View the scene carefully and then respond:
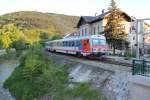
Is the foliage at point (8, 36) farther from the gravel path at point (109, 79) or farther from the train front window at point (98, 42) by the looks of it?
the gravel path at point (109, 79)

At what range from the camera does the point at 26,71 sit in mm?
33531

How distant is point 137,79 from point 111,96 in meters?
2.86

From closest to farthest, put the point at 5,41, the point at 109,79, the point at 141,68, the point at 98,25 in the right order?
the point at 141,68
the point at 109,79
the point at 98,25
the point at 5,41

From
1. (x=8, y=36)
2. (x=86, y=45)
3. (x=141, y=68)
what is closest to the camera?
(x=141, y=68)

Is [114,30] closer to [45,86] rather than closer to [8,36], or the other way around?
[45,86]

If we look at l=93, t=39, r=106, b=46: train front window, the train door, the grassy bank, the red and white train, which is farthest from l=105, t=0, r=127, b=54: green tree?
the grassy bank

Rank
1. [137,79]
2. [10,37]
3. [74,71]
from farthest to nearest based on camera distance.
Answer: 1. [10,37]
2. [74,71]
3. [137,79]

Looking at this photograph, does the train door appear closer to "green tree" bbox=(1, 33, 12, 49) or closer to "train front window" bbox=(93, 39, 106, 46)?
"train front window" bbox=(93, 39, 106, 46)

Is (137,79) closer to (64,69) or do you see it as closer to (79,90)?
Result: (79,90)

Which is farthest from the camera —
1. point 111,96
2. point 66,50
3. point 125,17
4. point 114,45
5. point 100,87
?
point 125,17

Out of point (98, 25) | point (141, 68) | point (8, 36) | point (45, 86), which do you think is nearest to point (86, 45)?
point (45, 86)

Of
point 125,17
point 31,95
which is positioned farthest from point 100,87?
point 125,17

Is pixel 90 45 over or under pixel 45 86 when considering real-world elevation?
over

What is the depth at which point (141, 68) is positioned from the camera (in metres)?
15.3
